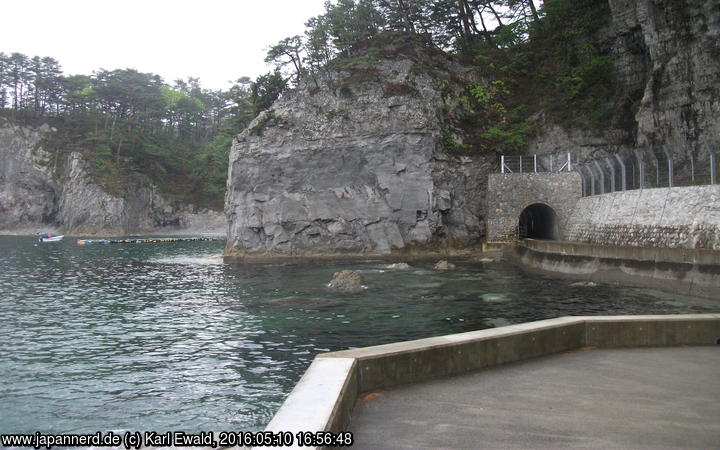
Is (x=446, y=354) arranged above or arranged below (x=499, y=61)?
below

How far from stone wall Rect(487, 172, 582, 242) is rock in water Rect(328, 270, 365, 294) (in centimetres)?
1804

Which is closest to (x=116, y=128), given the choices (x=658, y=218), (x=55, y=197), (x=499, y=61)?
(x=55, y=197)

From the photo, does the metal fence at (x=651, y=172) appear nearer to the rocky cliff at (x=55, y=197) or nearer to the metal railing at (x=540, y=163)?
the metal railing at (x=540, y=163)

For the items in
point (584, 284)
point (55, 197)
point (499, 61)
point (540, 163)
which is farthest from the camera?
point (55, 197)

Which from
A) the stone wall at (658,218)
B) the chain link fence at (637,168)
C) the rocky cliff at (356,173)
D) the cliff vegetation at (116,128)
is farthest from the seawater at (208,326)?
the cliff vegetation at (116,128)

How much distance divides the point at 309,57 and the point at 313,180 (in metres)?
16.9

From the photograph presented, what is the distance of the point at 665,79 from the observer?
3544cm

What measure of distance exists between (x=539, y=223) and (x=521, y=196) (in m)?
6.75

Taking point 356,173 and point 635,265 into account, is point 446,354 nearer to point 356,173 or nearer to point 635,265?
point 635,265

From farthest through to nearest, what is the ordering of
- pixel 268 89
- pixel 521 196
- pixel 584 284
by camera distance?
pixel 268 89 < pixel 521 196 < pixel 584 284

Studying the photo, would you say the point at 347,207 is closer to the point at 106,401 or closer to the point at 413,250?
the point at 413,250

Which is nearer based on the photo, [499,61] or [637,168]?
[637,168]

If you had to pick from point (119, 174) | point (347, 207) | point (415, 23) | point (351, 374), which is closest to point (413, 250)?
point (347, 207)

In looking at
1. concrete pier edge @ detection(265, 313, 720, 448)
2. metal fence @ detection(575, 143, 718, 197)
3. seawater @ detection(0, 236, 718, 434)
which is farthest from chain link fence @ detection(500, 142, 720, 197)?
concrete pier edge @ detection(265, 313, 720, 448)
